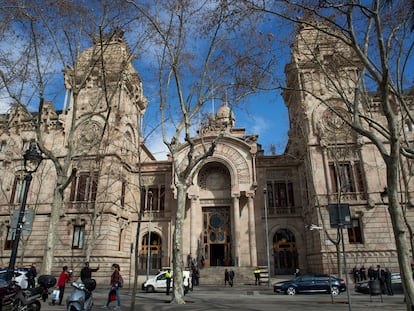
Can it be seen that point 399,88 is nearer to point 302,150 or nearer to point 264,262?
point 302,150

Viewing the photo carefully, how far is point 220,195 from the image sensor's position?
3152 centimetres

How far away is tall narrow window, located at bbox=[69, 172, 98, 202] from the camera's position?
2873 centimetres

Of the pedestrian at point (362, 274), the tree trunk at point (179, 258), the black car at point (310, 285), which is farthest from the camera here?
the pedestrian at point (362, 274)

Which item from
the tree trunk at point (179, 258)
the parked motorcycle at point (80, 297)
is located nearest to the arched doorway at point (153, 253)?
the tree trunk at point (179, 258)

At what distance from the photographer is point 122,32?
1585 cm

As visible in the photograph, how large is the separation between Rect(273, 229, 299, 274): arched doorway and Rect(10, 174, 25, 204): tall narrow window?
24.7 meters

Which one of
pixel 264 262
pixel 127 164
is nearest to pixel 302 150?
pixel 264 262

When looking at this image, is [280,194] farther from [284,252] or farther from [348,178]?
[348,178]

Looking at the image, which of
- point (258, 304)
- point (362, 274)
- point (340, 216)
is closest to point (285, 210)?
point (362, 274)

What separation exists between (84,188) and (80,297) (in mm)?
23251

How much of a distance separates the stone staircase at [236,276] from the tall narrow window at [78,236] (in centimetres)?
1082

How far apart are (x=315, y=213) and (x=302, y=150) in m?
6.27

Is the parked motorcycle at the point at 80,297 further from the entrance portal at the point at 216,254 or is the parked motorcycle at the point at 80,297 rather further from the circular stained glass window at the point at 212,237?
the entrance portal at the point at 216,254

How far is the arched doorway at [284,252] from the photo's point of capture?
29031mm
